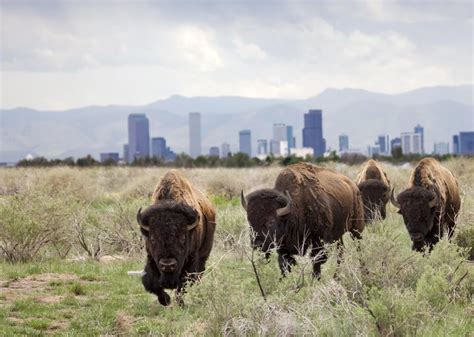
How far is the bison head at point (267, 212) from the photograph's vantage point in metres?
12.2

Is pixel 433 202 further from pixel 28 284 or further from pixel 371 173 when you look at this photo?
pixel 28 284

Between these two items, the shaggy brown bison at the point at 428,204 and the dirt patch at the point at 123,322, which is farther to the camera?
the shaggy brown bison at the point at 428,204

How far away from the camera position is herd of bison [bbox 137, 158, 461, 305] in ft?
35.3

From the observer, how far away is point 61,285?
Answer: 46.0 ft

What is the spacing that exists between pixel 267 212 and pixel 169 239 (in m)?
2.24

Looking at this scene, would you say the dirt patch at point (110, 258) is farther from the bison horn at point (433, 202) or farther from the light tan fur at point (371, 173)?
the light tan fur at point (371, 173)

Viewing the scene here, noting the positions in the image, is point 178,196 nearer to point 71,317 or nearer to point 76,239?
point 71,317

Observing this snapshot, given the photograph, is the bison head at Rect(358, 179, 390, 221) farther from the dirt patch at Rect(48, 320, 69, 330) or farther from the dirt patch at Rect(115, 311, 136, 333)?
the dirt patch at Rect(48, 320, 69, 330)

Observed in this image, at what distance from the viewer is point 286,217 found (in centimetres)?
1270

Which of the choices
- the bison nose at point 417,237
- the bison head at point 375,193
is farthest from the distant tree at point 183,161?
the bison nose at point 417,237

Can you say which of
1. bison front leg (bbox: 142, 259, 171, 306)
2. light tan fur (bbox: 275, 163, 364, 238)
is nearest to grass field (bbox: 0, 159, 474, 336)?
bison front leg (bbox: 142, 259, 171, 306)

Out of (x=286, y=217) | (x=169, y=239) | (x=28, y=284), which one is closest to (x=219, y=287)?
(x=169, y=239)

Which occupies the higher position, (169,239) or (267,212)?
(267,212)

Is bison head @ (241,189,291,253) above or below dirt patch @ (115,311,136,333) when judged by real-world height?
above
